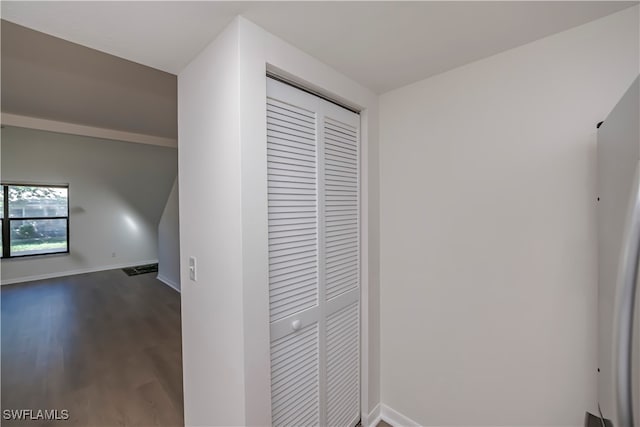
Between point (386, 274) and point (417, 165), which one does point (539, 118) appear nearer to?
point (417, 165)

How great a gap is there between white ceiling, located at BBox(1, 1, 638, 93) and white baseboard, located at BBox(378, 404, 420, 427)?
2.19 meters

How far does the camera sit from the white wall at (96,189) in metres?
4.54

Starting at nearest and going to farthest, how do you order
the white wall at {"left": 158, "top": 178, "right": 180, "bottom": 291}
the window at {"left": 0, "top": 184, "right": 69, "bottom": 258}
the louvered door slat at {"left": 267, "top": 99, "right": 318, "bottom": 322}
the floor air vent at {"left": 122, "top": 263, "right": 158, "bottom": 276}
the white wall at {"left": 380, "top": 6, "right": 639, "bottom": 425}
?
the white wall at {"left": 380, "top": 6, "right": 639, "bottom": 425}, the louvered door slat at {"left": 267, "top": 99, "right": 318, "bottom": 322}, the white wall at {"left": 158, "top": 178, "right": 180, "bottom": 291}, the window at {"left": 0, "top": 184, "right": 69, "bottom": 258}, the floor air vent at {"left": 122, "top": 263, "right": 158, "bottom": 276}

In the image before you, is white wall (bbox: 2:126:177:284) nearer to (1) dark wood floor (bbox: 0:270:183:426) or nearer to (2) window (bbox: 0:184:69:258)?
(2) window (bbox: 0:184:69:258)

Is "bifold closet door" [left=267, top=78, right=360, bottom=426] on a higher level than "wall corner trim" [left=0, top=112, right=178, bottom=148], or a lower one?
lower

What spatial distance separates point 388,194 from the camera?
1.78 meters

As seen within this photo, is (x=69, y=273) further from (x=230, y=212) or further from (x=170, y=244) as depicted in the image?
(x=230, y=212)

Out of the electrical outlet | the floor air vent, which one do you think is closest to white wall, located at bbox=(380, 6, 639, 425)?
the electrical outlet

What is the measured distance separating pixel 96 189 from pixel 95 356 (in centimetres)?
437

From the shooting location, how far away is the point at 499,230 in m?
1.33

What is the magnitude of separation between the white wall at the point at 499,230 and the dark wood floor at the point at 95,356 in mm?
1821

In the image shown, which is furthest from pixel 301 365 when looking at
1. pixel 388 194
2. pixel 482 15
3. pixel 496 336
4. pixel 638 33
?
pixel 638 33

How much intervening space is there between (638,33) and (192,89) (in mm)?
1956

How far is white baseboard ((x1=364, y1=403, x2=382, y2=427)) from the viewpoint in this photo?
1.73 metres
